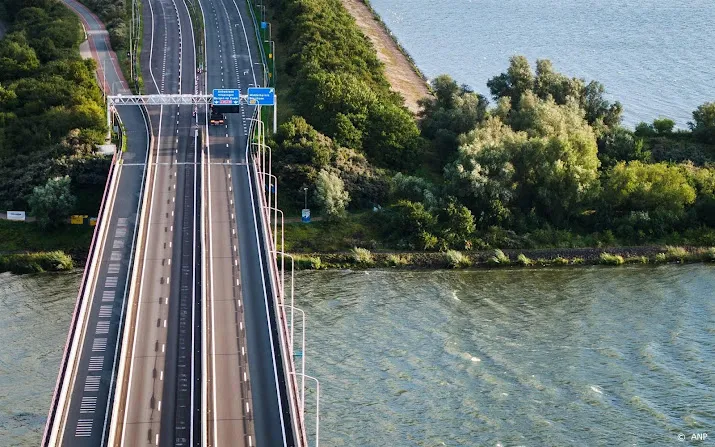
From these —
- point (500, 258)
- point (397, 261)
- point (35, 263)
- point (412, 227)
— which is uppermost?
point (412, 227)

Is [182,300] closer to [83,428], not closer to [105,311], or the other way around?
[105,311]

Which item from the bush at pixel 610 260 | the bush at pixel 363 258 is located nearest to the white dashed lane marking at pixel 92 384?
the bush at pixel 363 258

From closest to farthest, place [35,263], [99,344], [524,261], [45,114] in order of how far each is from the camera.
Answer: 1. [99,344]
2. [35,263]
3. [524,261]
4. [45,114]

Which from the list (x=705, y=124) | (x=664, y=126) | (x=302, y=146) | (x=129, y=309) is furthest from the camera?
(x=664, y=126)

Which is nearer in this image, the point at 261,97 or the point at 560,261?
the point at 560,261

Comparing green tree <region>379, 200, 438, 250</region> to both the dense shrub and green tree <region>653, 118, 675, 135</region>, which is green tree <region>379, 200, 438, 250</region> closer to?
the dense shrub

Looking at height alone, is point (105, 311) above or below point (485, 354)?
above

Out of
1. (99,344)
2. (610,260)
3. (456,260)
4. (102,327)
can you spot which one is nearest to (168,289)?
(102,327)

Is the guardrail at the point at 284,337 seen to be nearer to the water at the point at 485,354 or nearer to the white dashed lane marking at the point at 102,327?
the water at the point at 485,354

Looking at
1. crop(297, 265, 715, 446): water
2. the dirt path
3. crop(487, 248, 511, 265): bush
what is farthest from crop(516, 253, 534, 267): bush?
the dirt path
